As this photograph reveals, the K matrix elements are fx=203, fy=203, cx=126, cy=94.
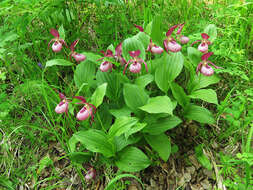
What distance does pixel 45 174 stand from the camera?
1678mm

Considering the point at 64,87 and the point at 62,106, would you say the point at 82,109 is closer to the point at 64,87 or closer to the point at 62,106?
the point at 62,106

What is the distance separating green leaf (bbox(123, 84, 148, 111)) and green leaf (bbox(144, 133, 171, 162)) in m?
0.25

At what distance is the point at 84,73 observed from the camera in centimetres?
181

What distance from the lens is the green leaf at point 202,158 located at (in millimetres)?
1519

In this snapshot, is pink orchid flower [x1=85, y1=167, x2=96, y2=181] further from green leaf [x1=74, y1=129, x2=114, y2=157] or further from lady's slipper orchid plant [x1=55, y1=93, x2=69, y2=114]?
lady's slipper orchid plant [x1=55, y1=93, x2=69, y2=114]

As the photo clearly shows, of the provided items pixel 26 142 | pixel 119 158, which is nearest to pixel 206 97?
pixel 119 158

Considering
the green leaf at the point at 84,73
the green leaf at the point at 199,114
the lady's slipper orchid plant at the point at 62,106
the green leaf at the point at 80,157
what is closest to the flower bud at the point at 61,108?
the lady's slipper orchid plant at the point at 62,106

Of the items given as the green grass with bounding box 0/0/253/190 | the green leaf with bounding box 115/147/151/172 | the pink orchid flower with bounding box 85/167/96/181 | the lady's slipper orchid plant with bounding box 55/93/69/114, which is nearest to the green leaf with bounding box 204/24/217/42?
the green grass with bounding box 0/0/253/190

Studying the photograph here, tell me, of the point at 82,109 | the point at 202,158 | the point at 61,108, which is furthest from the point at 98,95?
the point at 202,158

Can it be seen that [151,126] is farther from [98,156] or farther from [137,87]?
[98,156]

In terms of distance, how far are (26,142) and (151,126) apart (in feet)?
3.81

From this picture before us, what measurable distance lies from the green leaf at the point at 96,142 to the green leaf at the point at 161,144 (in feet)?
0.95

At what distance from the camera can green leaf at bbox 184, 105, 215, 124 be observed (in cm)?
151

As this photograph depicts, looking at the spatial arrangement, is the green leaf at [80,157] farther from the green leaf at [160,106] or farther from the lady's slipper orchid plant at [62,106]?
the green leaf at [160,106]
